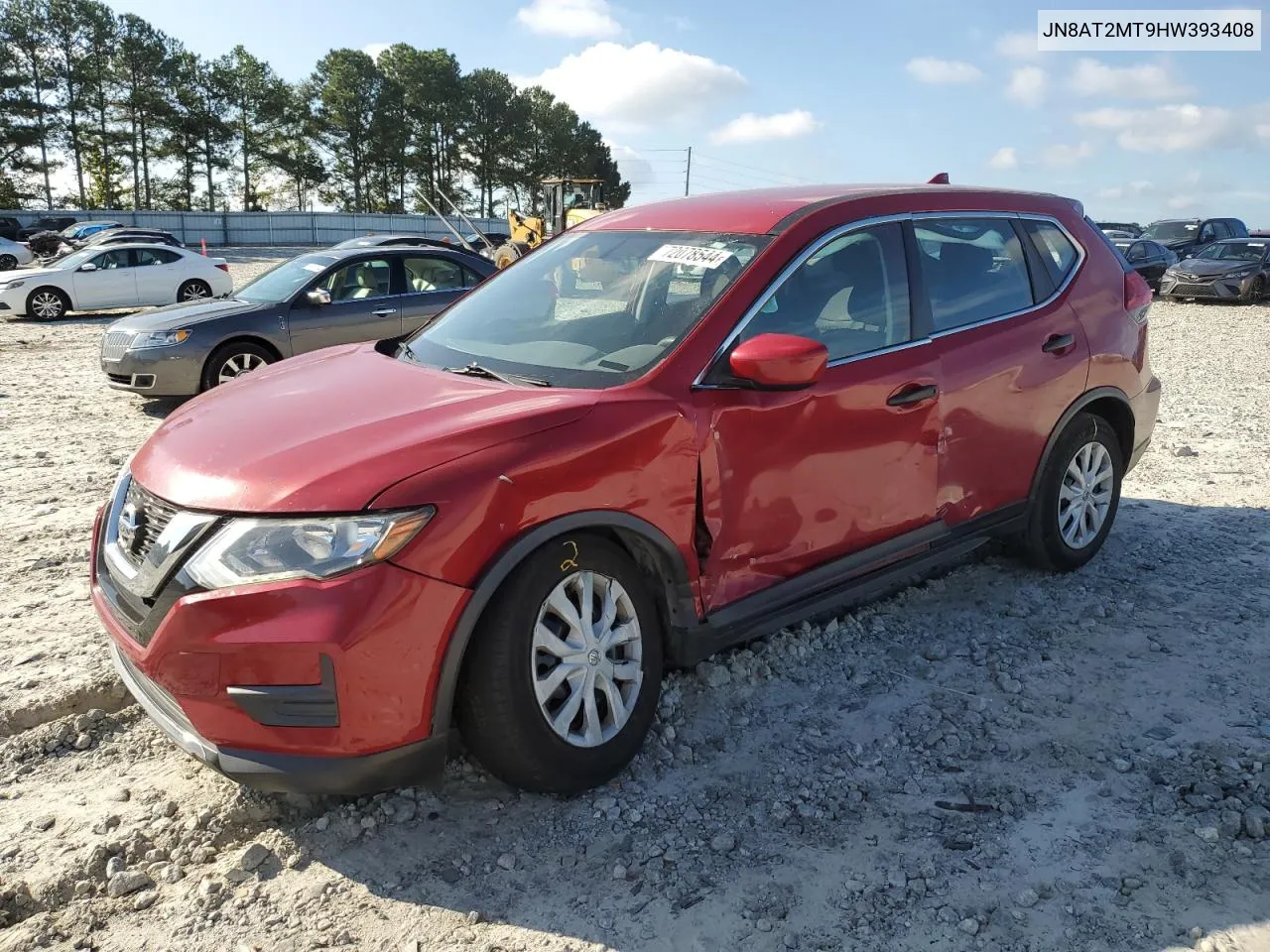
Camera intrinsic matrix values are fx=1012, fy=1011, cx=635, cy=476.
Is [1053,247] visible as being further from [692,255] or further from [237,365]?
[237,365]

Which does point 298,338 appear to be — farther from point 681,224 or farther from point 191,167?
point 191,167

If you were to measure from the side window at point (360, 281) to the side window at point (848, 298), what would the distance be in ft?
23.4

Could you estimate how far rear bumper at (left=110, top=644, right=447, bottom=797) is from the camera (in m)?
2.65

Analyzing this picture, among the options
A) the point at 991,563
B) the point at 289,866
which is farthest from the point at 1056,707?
the point at 289,866

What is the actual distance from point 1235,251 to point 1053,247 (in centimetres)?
2176

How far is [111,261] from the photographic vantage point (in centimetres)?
1905

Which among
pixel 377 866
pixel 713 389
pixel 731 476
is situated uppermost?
pixel 713 389

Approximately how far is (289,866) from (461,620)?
87cm

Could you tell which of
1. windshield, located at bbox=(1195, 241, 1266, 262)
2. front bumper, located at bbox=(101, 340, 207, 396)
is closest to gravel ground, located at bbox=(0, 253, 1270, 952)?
front bumper, located at bbox=(101, 340, 207, 396)

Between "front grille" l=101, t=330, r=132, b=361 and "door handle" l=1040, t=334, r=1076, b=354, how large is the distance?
819 cm

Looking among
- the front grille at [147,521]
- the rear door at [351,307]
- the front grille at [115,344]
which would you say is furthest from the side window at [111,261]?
the front grille at [147,521]

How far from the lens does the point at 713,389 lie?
10.9 ft

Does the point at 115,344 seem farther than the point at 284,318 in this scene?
No

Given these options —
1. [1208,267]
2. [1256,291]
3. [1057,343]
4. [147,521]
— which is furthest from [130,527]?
[1256,291]
